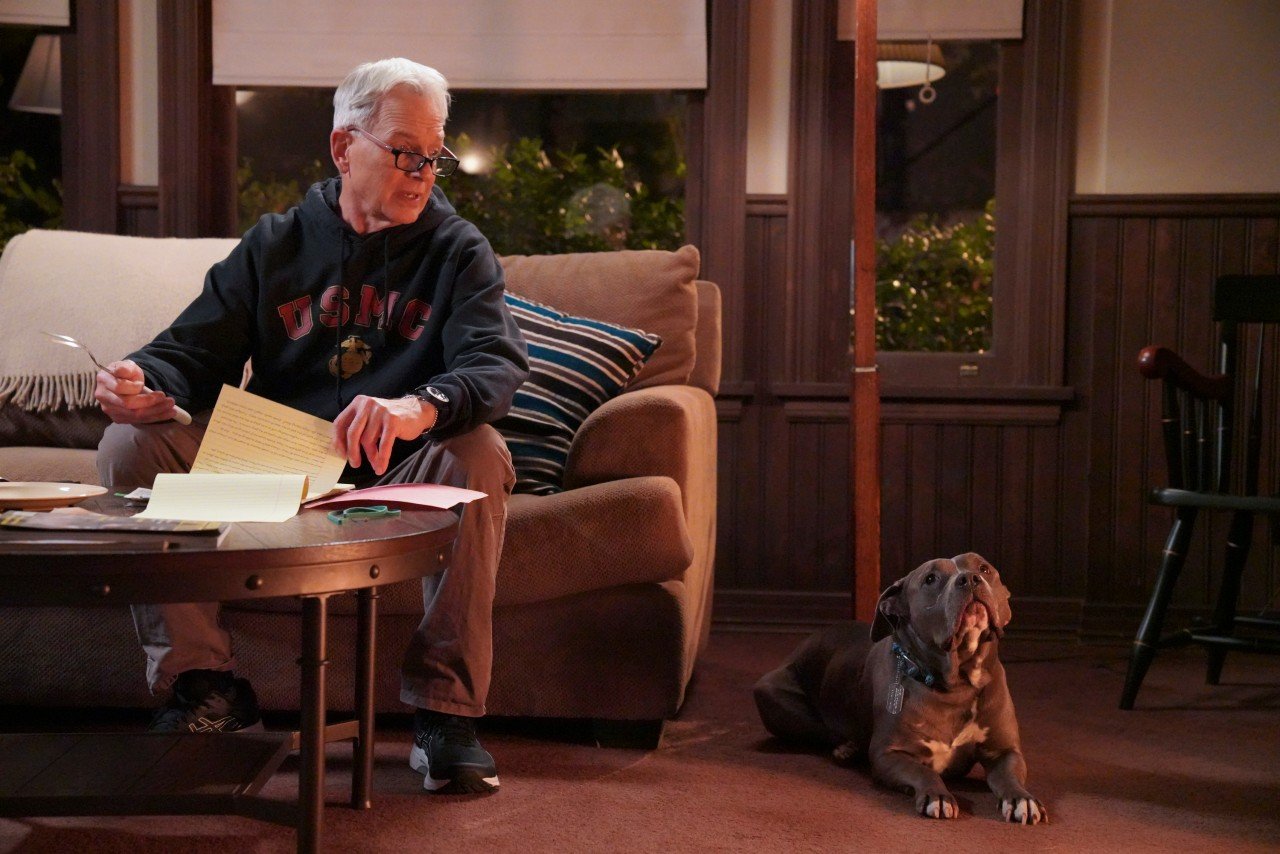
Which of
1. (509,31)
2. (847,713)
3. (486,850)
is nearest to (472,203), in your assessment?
(509,31)

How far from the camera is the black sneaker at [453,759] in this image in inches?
70.7

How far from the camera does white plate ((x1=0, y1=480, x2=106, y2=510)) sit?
1.40 m

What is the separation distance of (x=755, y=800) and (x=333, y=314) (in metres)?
0.98

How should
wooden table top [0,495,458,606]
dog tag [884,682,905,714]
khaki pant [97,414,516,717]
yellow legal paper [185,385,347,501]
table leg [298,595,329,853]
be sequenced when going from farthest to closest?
1. dog tag [884,682,905,714]
2. khaki pant [97,414,516,717]
3. yellow legal paper [185,385,347,501]
4. table leg [298,595,329,853]
5. wooden table top [0,495,458,606]

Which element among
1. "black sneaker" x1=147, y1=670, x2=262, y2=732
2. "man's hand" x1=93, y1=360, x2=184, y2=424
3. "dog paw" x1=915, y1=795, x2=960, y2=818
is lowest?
"dog paw" x1=915, y1=795, x2=960, y2=818

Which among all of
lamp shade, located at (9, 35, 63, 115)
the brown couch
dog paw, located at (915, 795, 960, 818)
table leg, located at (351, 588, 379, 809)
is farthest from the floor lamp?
lamp shade, located at (9, 35, 63, 115)

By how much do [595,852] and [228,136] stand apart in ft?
8.03

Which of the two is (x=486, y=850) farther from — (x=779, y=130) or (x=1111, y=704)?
(x=779, y=130)

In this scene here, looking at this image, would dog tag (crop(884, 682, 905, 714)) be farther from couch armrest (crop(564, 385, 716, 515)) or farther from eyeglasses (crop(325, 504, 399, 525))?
eyeglasses (crop(325, 504, 399, 525))

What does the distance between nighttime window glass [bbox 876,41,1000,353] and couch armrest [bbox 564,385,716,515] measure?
4.43 feet

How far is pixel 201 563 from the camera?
1.13 meters

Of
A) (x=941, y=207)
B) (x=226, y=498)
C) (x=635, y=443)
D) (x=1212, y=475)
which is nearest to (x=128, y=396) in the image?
(x=226, y=498)

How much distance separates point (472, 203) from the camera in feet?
11.3

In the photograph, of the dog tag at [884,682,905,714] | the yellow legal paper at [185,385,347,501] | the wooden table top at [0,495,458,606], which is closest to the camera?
the wooden table top at [0,495,458,606]
